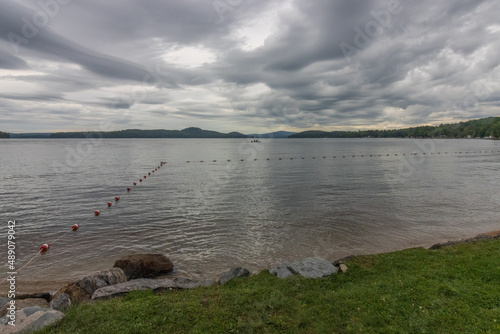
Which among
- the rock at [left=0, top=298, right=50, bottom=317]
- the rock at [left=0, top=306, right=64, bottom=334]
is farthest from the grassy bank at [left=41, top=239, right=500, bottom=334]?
the rock at [left=0, top=298, right=50, bottom=317]

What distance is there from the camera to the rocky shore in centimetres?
797

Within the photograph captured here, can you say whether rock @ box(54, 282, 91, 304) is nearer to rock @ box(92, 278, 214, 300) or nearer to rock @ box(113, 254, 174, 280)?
rock @ box(92, 278, 214, 300)

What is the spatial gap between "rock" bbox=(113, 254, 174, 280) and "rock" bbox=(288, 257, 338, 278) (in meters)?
6.24

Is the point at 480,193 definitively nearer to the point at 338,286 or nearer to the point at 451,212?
the point at 451,212

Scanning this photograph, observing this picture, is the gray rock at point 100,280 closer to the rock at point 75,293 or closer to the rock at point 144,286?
the rock at point 75,293

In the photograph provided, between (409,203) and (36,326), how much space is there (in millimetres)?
28681

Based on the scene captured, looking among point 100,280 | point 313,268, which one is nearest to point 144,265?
point 100,280

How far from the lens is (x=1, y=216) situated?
23203mm

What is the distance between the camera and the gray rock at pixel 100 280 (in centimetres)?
1070

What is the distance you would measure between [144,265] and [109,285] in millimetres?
2279

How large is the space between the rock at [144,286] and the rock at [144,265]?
233 cm

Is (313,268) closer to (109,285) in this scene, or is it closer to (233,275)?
(233,275)

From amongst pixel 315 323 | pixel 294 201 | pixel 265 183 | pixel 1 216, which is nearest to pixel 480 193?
pixel 294 201

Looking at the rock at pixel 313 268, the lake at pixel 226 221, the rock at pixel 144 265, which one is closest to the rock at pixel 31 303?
the lake at pixel 226 221
